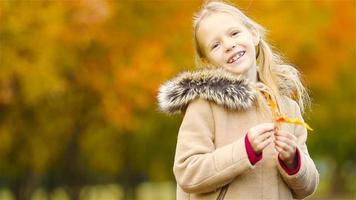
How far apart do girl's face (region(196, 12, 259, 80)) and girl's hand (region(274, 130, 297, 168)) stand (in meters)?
0.45

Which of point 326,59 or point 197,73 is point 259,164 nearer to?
point 197,73

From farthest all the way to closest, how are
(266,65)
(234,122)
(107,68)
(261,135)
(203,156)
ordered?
(107,68) → (266,65) → (234,122) → (203,156) → (261,135)

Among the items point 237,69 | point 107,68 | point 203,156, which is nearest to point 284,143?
point 203,156

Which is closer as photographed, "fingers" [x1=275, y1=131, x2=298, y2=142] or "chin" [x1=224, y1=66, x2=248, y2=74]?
"fingers" [x1=275, y1=131, x2=298, y2=142]

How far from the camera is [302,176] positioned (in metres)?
4.48

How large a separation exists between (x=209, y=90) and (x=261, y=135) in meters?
0.38

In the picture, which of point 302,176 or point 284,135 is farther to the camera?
point 302,176

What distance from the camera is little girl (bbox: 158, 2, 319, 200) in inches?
173

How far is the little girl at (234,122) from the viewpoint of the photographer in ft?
14.4

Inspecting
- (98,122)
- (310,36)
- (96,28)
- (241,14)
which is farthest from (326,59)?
(241,14)

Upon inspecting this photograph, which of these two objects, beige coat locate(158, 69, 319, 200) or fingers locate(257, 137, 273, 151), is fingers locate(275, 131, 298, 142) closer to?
fingers locate(257, 137, 273, 151)

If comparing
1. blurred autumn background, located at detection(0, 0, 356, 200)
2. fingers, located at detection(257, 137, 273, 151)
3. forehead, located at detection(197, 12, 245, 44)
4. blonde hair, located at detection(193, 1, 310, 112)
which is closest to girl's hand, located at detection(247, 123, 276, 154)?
fingers, located at detection(257, 137, 273, 151)

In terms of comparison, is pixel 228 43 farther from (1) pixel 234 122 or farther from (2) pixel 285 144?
(2) pixel 285 144

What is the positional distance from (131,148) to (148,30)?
36.0ft
